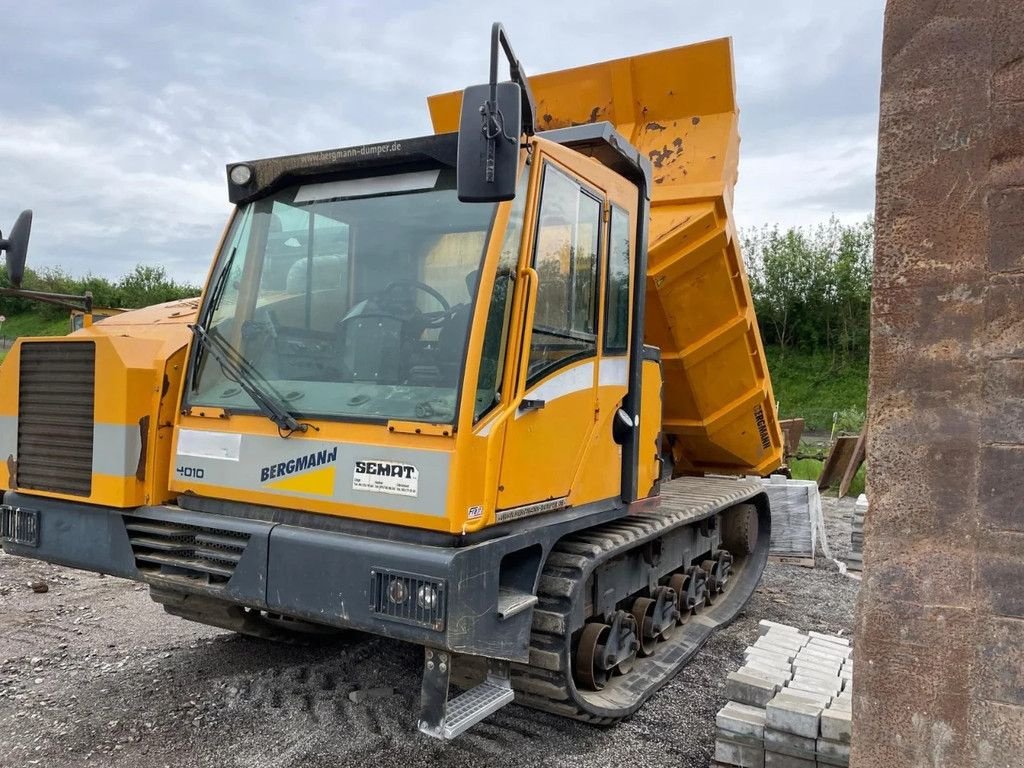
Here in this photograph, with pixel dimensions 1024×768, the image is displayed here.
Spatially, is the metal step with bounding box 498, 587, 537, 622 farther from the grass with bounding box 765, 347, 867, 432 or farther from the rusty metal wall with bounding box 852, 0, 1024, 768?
the grass with bounding box 765, 347, 867, 432

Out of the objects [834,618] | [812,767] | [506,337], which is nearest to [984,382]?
[506,337]

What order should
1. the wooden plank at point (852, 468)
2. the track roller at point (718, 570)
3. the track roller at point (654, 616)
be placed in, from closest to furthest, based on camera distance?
the track roller at point (654, 616) → the track roller at point (718, 570) → the wooden plank at point (852, 468)

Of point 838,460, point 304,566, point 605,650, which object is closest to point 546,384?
point 304,566

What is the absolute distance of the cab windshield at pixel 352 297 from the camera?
9.85 ft

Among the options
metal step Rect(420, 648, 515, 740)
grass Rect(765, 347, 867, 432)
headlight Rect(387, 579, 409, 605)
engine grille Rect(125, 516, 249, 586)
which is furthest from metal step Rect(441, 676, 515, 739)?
grass Rect(765, 347, 867, 432)

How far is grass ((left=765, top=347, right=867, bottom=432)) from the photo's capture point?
84.2 feet

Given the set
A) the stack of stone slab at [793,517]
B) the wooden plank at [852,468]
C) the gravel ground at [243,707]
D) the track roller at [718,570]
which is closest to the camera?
the gravel ground at [243,707]

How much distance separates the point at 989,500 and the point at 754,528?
4.72 m

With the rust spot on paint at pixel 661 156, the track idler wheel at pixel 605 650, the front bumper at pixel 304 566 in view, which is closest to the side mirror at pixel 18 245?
the front bumper at pixel 304 566

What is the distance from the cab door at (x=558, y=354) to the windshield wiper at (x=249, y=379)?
34.0 inches

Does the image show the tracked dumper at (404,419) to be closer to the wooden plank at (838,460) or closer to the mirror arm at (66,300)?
the mirror arm at (66,300)

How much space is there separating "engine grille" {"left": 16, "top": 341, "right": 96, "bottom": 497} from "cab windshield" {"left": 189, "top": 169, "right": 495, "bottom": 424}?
1.60 ft

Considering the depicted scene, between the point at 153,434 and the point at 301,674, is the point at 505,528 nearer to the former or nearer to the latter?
the point at 153,434

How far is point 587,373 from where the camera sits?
3570mm
